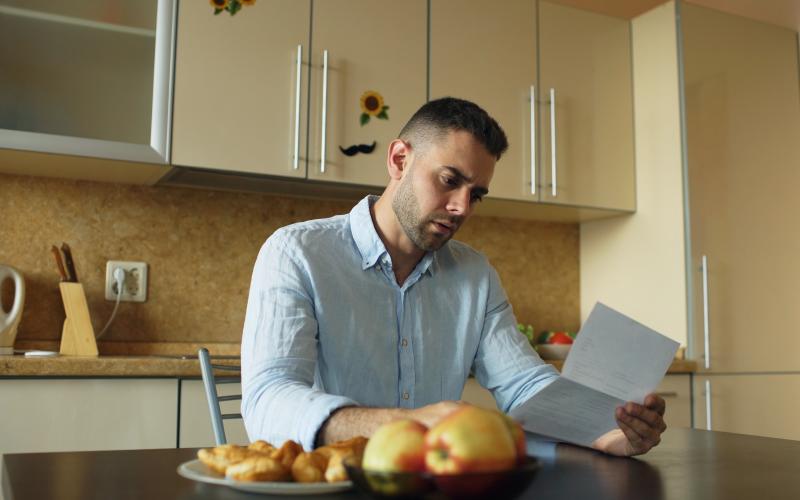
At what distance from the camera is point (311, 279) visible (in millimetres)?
1457

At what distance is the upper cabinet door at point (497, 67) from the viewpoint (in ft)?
8.89

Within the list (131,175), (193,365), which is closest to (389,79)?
(131,175)

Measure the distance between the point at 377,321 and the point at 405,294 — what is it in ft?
0.27

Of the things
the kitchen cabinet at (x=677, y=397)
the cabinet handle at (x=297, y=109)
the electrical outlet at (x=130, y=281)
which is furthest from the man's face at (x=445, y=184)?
the kitchen cabinet at (x=677, y=397)

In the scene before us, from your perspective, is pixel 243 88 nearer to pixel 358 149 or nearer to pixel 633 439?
pixel 358 149

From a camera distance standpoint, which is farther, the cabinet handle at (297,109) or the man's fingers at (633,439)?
the cabinet handle at (297,109)

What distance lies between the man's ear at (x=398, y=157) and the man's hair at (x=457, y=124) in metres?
0.03

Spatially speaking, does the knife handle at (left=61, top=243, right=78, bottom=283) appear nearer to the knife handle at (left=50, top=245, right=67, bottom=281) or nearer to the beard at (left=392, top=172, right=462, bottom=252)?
the knife handle at (left=50, top=245, right=67, bottom=281)

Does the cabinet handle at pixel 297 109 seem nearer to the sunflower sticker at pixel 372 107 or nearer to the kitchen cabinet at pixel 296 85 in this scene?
the kitchen cabinet at pixel 296 85

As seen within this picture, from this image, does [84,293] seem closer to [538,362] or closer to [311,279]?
[311,279]

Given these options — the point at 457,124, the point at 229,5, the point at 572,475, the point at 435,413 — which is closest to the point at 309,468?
the point at 435,413

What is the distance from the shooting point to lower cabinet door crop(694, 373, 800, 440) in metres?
2.77

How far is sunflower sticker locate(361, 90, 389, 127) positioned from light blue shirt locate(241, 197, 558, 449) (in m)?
0.93

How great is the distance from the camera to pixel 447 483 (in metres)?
0.60
